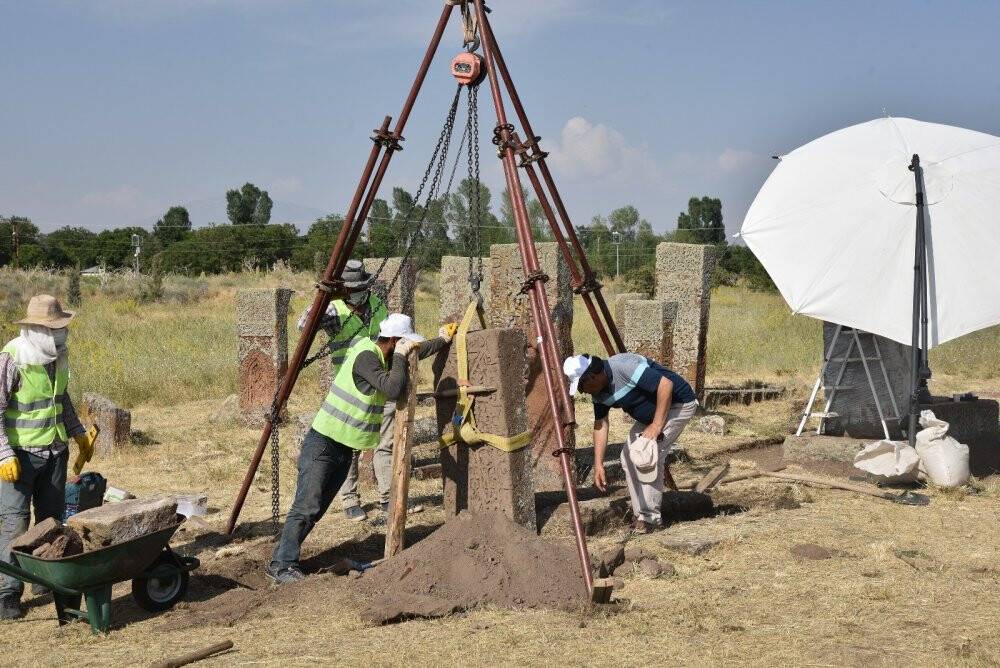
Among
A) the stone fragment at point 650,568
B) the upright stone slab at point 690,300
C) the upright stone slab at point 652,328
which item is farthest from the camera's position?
the upright stone slab at point 690,300

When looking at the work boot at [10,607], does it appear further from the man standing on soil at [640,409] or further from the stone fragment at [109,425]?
the stone fragment at [109,425]

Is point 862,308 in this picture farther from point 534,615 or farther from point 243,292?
point 243,292

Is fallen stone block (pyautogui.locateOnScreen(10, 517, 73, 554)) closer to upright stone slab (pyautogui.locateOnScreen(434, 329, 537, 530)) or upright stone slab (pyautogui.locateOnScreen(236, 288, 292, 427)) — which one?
upright stone slab (pyautogui.locateOnScreen(434, 329, 537, 530))

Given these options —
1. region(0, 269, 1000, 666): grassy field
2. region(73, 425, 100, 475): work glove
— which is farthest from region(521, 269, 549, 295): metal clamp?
region(73, 425, 100, 475): work glove

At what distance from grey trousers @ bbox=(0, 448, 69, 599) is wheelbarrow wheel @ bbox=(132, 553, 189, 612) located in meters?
0.68

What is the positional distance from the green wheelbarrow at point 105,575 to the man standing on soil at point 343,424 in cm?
68

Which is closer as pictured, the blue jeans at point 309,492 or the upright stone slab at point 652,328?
the blue jeans at point 309,492

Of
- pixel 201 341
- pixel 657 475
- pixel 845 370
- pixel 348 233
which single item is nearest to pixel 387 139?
pixel 348 233

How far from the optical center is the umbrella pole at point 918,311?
29.4 feet

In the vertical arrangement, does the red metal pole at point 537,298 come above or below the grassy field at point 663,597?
above

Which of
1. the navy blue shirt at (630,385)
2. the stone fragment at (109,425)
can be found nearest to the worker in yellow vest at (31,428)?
the navy blue shirt at (630,385)

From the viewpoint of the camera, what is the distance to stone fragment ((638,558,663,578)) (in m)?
6.46

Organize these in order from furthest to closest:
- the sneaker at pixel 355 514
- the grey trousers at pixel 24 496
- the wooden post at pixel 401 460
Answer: the sneaker at pixel 355 514, the wooden post at pixel 401 460, the grey trousers at pixel 24 496

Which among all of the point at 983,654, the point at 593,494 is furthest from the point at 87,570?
the point at 983,654
